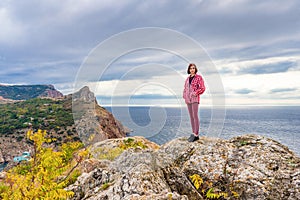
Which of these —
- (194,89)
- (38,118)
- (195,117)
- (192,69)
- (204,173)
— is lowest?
(38,118)

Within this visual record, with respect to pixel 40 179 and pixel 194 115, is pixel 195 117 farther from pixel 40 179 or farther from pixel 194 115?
pixel 40 179

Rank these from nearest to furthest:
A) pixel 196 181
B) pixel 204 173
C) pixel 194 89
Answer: pixel 196 181, pixel 204 173, pixel 194 89

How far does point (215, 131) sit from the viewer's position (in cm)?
1080

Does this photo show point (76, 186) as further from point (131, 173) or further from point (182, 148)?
point (182, 148)

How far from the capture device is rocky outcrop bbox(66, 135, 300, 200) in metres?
7.58

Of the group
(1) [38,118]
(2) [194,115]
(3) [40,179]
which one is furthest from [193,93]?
(1) [38,118]

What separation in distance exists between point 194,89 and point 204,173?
11.6 feet

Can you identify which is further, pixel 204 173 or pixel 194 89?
pixel 194 89

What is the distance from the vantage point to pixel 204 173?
886cm

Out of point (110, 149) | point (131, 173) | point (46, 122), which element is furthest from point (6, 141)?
point (131, 173)

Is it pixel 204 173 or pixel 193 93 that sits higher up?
pixel 193 93

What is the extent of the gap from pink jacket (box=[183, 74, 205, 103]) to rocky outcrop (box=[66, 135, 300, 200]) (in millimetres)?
1909

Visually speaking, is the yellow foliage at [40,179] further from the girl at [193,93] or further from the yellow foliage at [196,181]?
the girl at [193,93]

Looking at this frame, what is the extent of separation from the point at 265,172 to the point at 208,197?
7.08 feet
